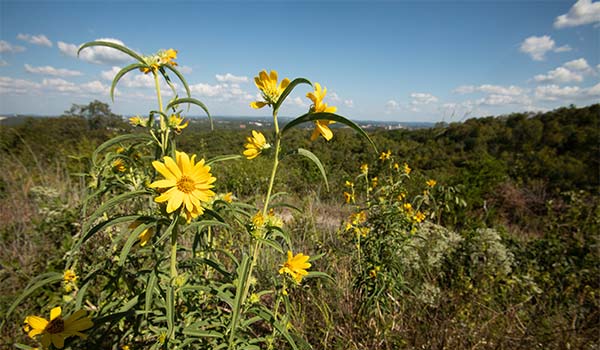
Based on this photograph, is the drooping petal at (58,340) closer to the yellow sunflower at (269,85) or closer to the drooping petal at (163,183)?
the drooping petal at (163,183)

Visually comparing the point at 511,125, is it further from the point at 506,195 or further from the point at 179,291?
the point at 179,291

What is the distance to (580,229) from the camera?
355cm

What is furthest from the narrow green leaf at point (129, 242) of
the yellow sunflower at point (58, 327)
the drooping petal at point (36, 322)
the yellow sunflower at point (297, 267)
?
the yellow sunflower at point (297, 267)

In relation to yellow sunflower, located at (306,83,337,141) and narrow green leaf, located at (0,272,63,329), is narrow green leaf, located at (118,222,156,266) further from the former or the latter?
yellow sunflower, located at (306,83,337,141)

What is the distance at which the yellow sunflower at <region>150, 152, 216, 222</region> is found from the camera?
2.68 ft

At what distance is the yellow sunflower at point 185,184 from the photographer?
0.82 meters

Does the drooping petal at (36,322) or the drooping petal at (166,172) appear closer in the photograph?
the drooping petal at (166,172)

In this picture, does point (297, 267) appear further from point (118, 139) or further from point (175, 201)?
point (118, 139)

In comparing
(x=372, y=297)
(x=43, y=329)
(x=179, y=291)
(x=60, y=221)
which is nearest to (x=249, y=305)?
(x=179, y=291)

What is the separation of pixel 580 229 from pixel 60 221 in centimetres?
595

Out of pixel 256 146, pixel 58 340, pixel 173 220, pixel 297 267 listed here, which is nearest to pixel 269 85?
pixel 256 146

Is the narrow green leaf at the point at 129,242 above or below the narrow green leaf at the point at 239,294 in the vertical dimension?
above

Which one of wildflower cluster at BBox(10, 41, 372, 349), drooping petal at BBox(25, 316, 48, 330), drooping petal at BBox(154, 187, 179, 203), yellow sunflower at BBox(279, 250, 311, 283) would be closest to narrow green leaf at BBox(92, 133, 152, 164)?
wildflower cluster at BBox(10, 41, 372, 349)

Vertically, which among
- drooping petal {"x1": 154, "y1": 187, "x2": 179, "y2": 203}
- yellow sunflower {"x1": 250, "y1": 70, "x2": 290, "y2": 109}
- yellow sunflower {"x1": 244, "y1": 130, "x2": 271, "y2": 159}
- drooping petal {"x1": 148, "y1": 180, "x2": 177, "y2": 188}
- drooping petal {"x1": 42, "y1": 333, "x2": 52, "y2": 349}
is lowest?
drooping petal {"x1": 42, "y1": 333, "x2": 52, "y2": 349}
